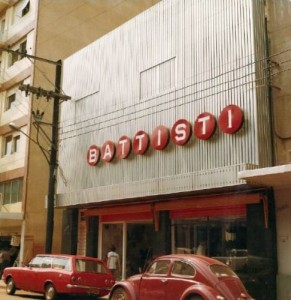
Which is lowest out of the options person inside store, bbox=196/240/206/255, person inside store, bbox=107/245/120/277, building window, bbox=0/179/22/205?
person inside store, bbox=107/245/120/277

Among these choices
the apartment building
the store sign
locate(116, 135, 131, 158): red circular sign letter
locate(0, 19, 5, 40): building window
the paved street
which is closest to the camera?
the store sign

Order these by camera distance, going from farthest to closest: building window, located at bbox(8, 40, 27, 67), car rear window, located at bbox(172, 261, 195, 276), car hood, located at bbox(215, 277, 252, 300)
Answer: building window, located at bbox(8, 40, 27, 67)
car rear window, located at bbox(172, 261, 195, 276)
car hood, located at bbox(215, 277, 252, 300)

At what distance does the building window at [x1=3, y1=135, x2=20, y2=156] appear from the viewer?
30.6m

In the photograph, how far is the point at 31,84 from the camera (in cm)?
2950

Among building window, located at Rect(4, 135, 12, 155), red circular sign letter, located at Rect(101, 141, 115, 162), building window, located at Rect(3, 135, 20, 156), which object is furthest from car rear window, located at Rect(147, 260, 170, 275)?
building window, located at Rect(4, 135, 12, 155)

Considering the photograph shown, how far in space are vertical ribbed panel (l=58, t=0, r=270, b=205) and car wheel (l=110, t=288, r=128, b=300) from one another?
4.77 meters

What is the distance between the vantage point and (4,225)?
29750mm

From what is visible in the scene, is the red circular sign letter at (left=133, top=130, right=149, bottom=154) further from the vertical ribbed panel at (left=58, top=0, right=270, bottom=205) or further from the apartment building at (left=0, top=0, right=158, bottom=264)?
the apartment building at (left=0, top=0, right=158, bottom=264)

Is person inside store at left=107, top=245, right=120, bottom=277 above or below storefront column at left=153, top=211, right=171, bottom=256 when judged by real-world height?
below

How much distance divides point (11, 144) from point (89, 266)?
16877mm

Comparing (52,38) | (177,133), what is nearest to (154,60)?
(177,133)

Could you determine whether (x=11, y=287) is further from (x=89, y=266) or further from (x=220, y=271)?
(x=220, y=271)

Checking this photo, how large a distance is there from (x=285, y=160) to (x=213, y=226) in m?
3.78

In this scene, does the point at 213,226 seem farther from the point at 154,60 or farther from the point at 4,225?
the point at 4,225
